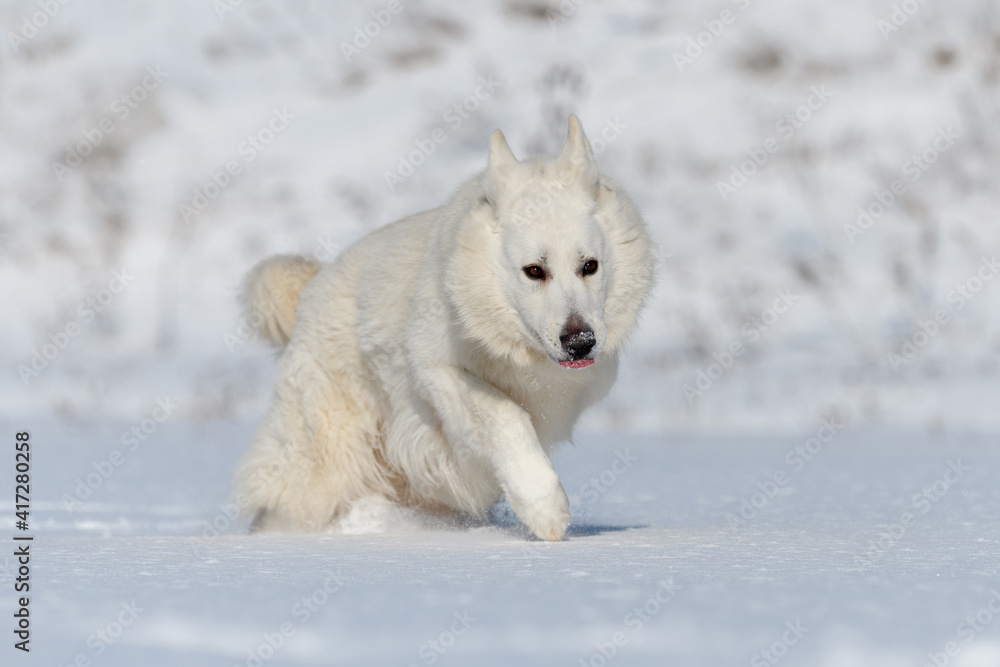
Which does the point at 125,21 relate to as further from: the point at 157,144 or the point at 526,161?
the point at 526,161

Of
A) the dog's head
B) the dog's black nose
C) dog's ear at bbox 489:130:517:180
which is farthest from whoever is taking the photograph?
dog's ear at bbox 489:130:517:180

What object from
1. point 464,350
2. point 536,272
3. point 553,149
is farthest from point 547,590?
point 553,149

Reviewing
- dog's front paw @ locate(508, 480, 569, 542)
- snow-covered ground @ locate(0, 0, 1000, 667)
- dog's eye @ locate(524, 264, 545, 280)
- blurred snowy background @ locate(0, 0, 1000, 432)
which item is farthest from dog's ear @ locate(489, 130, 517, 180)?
blurred snowy background @ locate(0, 0, 1000, 432)

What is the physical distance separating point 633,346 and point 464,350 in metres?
9.98

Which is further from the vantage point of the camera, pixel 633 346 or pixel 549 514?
pixel 633 346

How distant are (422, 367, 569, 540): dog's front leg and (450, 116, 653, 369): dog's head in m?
0.23

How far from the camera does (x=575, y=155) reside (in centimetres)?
438

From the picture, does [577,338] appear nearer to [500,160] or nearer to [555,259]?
[555,259]

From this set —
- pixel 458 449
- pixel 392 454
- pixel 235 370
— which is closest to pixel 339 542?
pixel 458 449

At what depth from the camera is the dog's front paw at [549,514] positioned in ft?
13.5

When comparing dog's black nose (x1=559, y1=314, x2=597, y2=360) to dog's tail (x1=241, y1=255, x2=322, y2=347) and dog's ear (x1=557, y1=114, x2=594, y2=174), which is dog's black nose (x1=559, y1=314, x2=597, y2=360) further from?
dog's tail (x1=241, y1=255, x2=322, y2=347)

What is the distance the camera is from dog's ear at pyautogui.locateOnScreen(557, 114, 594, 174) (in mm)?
4363

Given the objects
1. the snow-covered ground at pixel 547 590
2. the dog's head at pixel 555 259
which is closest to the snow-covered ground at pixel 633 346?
the snow-covered ground at pixel 547 590

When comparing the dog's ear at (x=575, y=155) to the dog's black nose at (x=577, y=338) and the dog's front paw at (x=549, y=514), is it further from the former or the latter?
the dog's front paw at (x=549, y=514)
